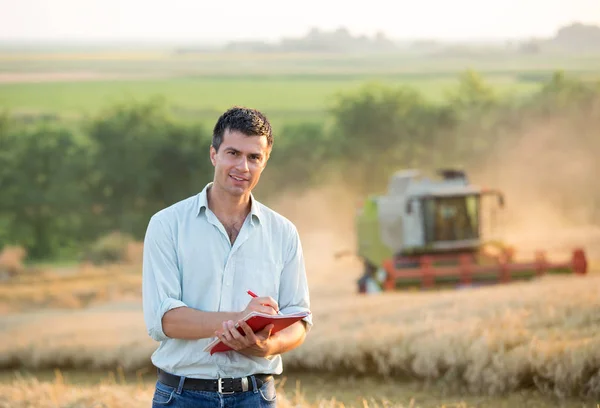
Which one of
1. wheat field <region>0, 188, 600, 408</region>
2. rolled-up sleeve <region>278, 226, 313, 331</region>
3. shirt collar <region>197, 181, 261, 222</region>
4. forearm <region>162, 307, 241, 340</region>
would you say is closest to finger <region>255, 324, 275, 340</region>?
forearm <region>162, 307, 241, 340</region>

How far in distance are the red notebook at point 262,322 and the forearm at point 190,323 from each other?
51mm

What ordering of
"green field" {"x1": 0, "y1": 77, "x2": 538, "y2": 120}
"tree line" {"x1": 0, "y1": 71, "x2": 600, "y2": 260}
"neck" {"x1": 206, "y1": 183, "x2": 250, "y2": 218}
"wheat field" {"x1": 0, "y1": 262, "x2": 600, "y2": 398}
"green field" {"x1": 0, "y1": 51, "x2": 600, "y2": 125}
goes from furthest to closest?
1. "green field" {"x1": 0, "y1": 77, "x2": 538, "y2": 120}
2. "green field" {"x1": 0, "y1": 51, "x2": 600, "y2": 125}
3. "tree line" {"x1": 0, "y1": 71, "x2": 600, "y2": 260}
4. "wheat field" {"x1": 0, "y1": 262, "x2": 600, "y2": 398}
5. "neck" {"x1": 206, "y1": 183, "x2": 250, "y2": 218}

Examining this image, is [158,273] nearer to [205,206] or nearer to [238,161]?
[205,206]

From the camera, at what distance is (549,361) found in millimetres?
7016

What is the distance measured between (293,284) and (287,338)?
23 centimetres

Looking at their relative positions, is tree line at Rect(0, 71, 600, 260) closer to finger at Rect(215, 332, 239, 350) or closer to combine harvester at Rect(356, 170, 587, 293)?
combine harvester at Rect(356, 170, 587, 293)

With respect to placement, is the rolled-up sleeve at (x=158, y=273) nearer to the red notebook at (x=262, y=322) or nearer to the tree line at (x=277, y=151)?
the red notebook at (x=262, y=322)

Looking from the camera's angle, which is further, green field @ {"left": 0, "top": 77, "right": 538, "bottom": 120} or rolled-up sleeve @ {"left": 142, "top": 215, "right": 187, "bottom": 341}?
green field @ {"left": 0, "top": 77, "right": 538, "bottom": 120}

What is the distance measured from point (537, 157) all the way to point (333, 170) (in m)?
7.57

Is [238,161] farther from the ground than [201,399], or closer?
farther from the ground

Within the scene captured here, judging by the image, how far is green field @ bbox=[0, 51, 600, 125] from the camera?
38500mm

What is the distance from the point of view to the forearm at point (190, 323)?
3482 mm

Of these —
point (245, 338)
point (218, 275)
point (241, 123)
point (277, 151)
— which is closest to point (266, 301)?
point (245, 338)

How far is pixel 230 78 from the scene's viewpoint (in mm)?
42188
